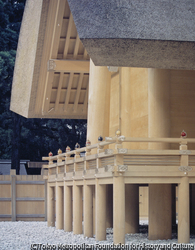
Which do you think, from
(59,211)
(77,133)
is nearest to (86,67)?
(59,211)

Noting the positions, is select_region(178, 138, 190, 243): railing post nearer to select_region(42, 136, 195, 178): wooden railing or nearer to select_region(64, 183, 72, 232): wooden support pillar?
select_region(42, 136, 195, 178): wooden railing

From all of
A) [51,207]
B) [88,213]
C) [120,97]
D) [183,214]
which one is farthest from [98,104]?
[183,214]

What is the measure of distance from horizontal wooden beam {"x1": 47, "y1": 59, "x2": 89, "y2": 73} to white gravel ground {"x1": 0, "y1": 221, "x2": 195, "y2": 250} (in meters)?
6.29

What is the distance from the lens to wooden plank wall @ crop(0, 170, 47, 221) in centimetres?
1927

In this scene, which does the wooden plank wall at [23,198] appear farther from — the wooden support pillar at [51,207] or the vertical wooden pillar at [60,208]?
the vertical wooden pillar at [60,208]

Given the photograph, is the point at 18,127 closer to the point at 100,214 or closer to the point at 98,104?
the point at 98,104

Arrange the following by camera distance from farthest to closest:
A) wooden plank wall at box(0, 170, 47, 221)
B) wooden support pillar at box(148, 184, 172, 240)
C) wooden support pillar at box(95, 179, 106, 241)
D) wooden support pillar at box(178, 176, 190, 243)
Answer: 1. wooden plank wall at box(0, 170, 47, 221)
2. wooden support pillar at box(148, 184, 172, 240)
3. wooden support pillar at box(95, 179, 106, 241)
4. wooden support pillar at box(178, 176, 190, 243)

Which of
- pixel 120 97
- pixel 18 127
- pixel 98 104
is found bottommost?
pixel 98 104

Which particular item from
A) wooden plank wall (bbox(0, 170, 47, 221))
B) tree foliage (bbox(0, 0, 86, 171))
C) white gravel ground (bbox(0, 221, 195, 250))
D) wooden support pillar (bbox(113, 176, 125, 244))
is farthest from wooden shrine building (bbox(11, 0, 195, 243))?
tree foliage (bbox(0, 0, 86, 171))

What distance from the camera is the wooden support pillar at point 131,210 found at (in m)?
13.8

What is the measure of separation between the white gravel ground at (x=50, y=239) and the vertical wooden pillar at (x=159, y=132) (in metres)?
0.42

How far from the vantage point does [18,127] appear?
106 feet

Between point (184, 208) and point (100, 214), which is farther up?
point (184, 208)

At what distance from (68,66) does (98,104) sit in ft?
17.1
